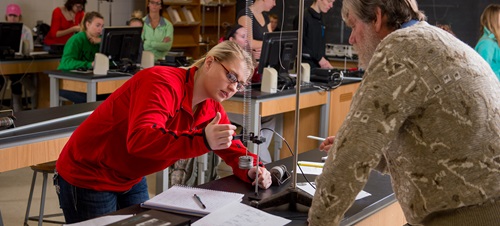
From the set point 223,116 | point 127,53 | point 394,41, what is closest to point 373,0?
point 394,41

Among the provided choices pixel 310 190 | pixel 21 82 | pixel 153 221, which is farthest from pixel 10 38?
pixel 153 221

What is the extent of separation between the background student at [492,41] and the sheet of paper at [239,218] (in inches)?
A: 178

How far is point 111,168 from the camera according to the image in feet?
7.54

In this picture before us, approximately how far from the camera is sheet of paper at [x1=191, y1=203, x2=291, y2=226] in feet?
6.55

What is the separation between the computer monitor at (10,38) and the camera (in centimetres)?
719

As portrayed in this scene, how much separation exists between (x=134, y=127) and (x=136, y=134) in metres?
0.03

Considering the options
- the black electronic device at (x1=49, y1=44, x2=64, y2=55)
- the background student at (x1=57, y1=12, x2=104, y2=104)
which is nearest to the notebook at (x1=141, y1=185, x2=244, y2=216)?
the background student at (x1=57, y1=12, x2=104, y2=104)

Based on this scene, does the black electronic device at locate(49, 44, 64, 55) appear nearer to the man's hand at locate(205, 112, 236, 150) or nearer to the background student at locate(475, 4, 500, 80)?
the background student at locate(475, 4, 500, 80)

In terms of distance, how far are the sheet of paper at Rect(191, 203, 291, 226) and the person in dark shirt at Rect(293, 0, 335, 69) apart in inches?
170

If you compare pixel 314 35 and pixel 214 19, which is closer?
pixel 314 35

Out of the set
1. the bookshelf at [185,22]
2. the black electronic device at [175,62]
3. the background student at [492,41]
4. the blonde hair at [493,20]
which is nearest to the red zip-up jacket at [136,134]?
the black electronic device at [175,62]

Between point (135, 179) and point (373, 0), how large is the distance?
1.10 meters

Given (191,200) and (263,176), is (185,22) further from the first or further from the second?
(191,200)

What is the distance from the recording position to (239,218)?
6.69 feet
